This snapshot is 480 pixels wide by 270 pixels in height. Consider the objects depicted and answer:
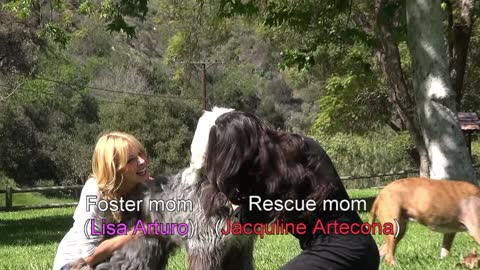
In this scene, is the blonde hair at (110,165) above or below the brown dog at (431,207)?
above

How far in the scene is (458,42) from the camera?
15562mm

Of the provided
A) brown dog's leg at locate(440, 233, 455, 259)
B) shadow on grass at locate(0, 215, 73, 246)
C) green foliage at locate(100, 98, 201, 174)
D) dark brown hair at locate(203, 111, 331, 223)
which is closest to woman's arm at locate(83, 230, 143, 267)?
dark brown hair at locate(203, 111, 331, 223)

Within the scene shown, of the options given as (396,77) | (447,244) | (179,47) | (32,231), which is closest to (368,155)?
(179,47)

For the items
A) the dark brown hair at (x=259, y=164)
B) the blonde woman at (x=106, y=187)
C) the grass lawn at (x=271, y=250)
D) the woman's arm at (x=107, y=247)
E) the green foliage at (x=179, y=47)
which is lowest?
the grass lawn at (x=271, y=250)

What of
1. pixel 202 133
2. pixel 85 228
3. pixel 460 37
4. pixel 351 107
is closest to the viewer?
pixel 202 133

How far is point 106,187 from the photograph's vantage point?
4.45 m

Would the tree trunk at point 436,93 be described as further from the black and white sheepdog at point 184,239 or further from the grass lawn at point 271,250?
the black and white sheepdog at point 184,239

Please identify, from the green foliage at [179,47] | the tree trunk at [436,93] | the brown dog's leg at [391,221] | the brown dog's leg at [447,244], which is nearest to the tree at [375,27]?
the green foliage at [179,47]

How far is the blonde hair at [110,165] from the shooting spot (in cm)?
447

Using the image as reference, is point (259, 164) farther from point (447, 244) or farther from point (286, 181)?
point (447, 244)

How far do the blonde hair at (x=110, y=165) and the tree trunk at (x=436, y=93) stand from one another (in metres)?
4.98

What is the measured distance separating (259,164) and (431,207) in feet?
12.9

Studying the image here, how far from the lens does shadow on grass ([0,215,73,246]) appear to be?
13.1 m

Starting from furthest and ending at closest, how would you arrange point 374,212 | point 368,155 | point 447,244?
point 368,155 < point 447,244 < point 374,212
